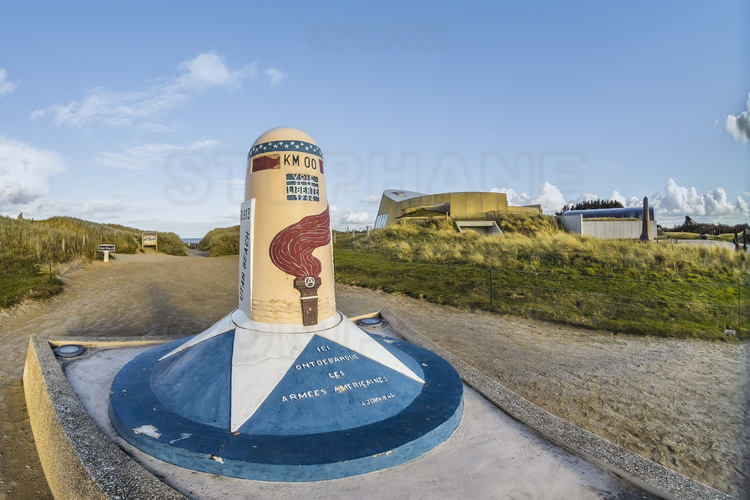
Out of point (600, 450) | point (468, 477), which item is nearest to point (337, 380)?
point (468, 477)

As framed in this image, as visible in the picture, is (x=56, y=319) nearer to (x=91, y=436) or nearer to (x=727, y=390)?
(x=91, y=436)

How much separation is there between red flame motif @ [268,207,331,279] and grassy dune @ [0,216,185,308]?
9.79 metres

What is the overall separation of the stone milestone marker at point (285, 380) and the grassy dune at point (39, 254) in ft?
29.5

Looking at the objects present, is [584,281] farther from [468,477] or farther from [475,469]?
[468,477]

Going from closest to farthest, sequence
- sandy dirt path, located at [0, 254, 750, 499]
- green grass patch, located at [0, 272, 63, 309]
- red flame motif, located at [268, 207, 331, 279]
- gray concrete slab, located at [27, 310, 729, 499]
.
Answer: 1. gray concrete slab, located at [27, 310, 729, 499]
2. red flame motif, located at [268, 207, 331, 279]
3. sandy dirt path, located at [0, 254, 750, 499]
4. green grass patch, located at [0, 272, 63, 309]

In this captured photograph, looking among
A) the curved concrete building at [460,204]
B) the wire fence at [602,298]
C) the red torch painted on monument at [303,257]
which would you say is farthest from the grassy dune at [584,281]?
the curved concrete building at [460,204]

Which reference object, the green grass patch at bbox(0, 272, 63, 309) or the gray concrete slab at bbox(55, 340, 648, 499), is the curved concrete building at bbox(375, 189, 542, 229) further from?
the gray concrete slab at bbox(55, 340, 648, 499)

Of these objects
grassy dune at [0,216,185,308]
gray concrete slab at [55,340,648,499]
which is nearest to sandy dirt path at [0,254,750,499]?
grassy dune at [0,216,185,308]

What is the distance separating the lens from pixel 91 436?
3148mm

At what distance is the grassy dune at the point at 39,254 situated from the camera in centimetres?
1085

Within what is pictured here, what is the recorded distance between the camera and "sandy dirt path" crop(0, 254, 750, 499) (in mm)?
4242

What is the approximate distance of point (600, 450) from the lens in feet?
10.8

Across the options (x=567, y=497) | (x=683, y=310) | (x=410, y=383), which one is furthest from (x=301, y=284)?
(x=683, y=310)

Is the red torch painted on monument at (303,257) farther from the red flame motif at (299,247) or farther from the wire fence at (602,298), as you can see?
the wire fence at (602,298)
